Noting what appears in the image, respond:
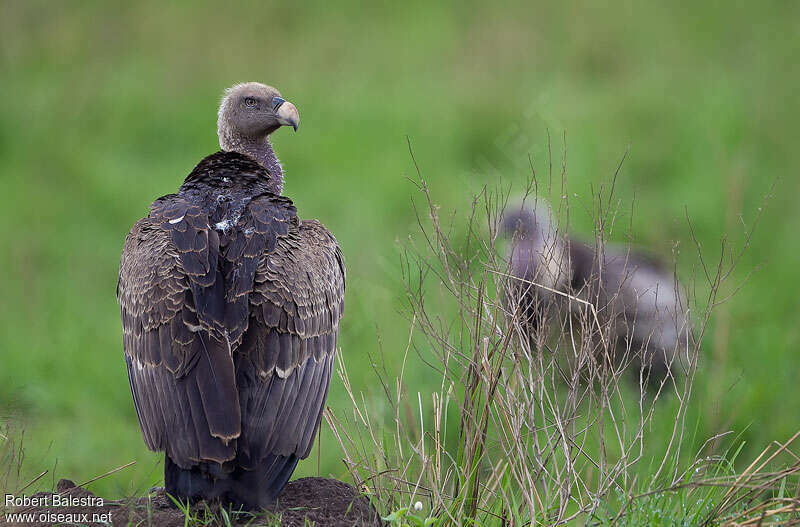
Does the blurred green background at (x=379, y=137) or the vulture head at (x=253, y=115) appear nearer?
the vulture head at (x=253, y=115)

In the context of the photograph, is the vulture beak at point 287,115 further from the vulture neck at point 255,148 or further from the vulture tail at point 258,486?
the vulture tail at point 258,486

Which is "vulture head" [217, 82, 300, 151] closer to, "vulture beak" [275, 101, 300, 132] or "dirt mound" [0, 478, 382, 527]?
"vulture beak" [275, 101, 300, 132]

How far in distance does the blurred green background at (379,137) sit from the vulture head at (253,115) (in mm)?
2518

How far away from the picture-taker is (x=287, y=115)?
5227 millimetres

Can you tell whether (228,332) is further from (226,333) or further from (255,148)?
(255,148)

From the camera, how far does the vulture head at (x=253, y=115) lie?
5.28m

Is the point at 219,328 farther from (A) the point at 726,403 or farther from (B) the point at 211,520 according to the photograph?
(A) the point at 726,403

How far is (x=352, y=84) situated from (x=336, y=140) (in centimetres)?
116

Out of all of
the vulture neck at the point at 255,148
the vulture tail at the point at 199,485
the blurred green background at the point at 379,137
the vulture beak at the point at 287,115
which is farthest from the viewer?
the blurred green background at the point at 379,137

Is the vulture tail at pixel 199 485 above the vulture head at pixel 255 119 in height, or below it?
below

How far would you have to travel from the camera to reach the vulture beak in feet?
17.1

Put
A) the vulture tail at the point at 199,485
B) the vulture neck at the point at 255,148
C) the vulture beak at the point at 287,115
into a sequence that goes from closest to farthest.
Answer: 1. the vulture tail at the point at 199,485
2. the vulture beak at the point at 287,115
3. the vulture neck at the point at 255,148

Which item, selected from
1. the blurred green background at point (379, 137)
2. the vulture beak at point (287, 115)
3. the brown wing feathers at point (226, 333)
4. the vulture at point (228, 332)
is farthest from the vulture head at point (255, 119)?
the blurred green background at point (379, 137)

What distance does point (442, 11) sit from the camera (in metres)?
13.5
